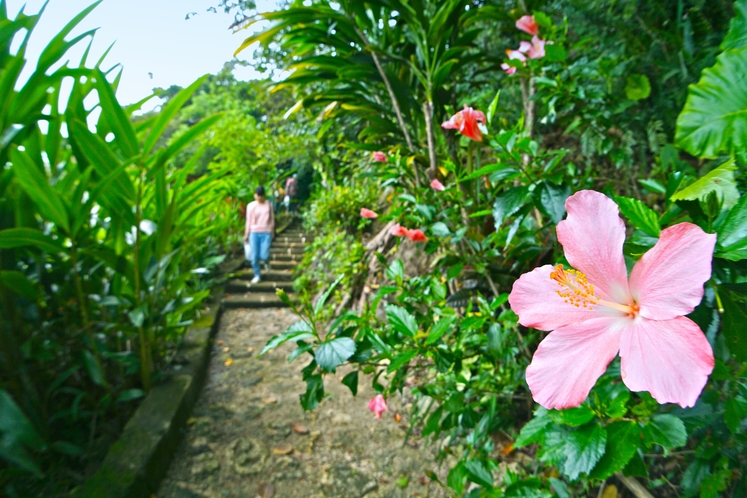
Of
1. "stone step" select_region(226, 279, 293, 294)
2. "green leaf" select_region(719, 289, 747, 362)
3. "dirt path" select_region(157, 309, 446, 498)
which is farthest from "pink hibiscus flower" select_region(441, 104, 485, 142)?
"stone step" select_region(226, 279, 293, 294)

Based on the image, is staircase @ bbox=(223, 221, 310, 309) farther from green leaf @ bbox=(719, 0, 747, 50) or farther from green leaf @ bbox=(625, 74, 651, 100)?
green leaf @ bbox=(719, 0, 747, 50)

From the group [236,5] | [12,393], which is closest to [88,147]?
[12,393]

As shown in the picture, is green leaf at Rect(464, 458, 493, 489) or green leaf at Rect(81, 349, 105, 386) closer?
green leaf at Rect(464, 458, 493, 489)

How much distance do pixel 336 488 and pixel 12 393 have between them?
3.79 ft

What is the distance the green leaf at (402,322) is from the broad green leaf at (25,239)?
42.6 inches

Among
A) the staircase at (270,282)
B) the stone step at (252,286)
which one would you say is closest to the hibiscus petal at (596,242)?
the staircase at (270,282)

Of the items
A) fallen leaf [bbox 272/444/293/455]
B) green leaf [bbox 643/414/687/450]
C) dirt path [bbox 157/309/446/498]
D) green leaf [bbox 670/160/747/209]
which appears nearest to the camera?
green leaf [bbox 670/160/747/209]

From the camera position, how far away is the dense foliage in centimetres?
52

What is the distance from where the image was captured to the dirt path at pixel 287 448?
1545 mm

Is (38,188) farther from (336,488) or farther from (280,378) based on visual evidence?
(280,378)

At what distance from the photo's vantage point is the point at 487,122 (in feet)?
3.02

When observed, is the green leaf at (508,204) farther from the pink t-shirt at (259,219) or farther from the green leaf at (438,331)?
the pink t-shirt at (259,219)

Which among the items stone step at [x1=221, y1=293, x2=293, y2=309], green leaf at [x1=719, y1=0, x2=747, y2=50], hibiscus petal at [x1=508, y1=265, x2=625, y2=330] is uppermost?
green leaf at [x1=719, y1=0, x2=747, y2=50]

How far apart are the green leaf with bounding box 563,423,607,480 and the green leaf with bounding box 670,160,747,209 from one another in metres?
0.32
